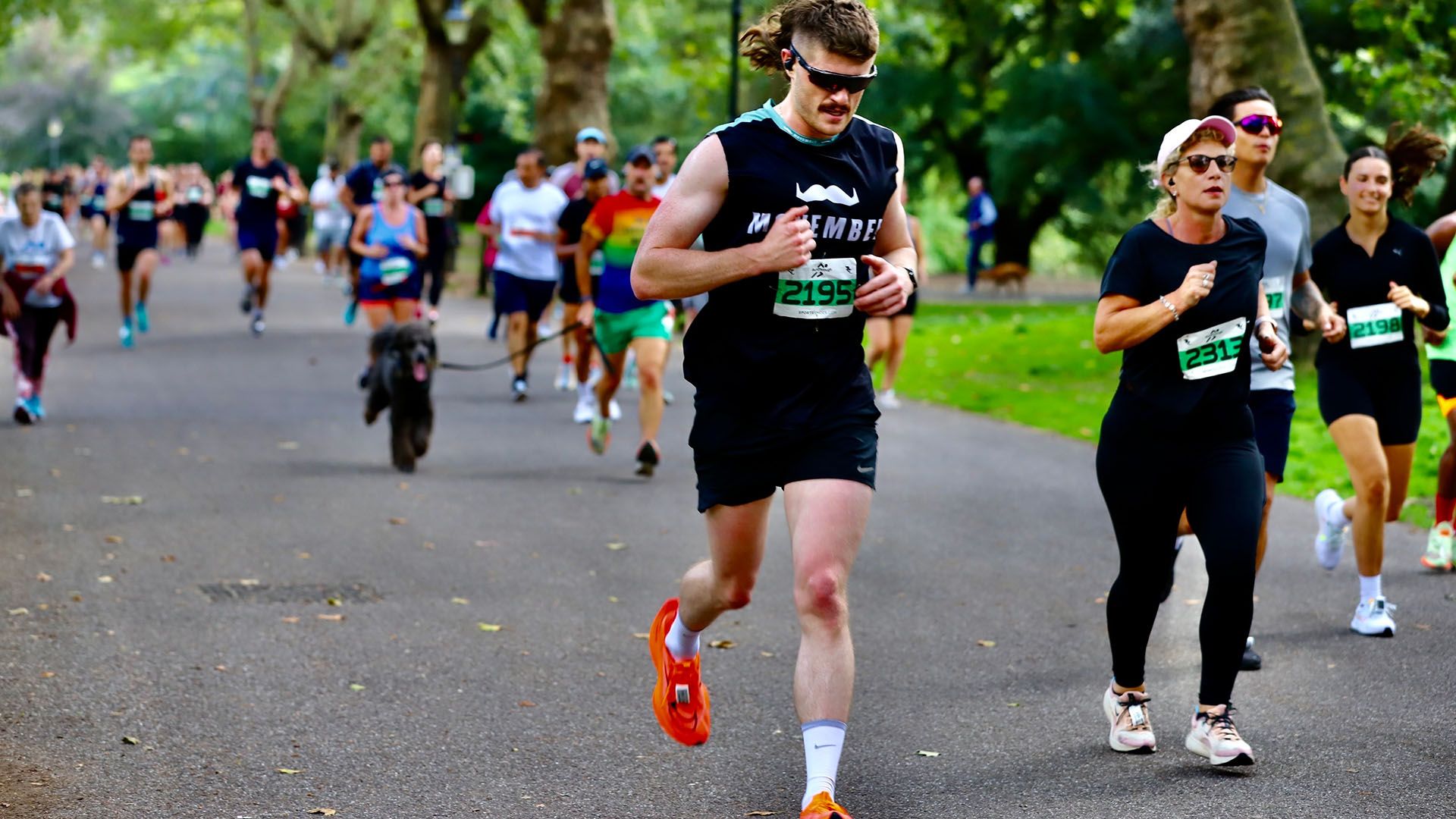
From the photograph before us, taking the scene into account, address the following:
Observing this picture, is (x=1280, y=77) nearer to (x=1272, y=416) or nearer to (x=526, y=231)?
(x=526, y=231)

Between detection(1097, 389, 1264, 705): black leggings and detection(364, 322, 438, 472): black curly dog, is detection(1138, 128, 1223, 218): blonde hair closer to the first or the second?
detection(1097, 389, 1264, 705): black leggings

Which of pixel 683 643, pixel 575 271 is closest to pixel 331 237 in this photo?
pixel 575 271

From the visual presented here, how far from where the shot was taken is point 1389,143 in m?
7.96

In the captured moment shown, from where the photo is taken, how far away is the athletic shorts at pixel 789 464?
488 centimetres

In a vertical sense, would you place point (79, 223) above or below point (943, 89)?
below

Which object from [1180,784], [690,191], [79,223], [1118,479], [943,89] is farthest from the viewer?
Answer: [79,223]

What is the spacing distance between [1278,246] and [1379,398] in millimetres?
1181

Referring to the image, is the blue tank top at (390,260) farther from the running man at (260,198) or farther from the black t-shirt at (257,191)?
the black t-shirt at (257,191)

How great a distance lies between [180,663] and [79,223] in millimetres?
54077

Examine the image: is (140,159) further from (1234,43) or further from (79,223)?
(79,223)

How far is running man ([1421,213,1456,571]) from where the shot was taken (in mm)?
8414

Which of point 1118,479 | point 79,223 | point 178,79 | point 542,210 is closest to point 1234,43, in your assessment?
point 542,210

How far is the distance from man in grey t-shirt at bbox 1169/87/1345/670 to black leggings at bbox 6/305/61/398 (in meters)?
9.71

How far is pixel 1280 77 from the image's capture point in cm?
1753
